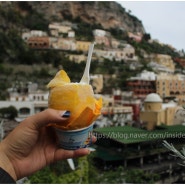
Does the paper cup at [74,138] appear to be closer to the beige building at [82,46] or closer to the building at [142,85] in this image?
the building at [142,85]

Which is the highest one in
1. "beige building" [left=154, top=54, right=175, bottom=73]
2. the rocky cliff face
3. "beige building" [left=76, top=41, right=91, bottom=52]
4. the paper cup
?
the rocky cliff face

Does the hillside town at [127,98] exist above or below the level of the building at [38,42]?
below

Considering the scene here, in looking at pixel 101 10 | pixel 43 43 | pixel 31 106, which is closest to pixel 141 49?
pixel 101 10

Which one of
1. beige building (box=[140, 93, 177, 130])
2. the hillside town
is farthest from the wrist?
beige building (box=[140, 93, 177, 130])

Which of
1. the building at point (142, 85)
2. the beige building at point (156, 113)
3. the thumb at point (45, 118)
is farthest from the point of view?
the building at point (142, 85)

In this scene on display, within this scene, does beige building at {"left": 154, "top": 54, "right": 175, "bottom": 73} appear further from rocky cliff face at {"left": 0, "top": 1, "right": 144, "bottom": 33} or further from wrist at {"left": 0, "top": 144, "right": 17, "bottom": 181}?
wrist at {"left": 0, "top": 144, "right": 17, "bottom": 181}

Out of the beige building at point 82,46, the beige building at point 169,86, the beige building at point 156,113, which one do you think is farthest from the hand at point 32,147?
the beige building at point 82,46

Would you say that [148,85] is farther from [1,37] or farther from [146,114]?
[1,37]

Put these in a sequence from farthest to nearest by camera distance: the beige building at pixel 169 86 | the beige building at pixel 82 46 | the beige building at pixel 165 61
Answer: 1. the beige building at pixel 165 61
2. the beige building at pixel 82 46
3. the beige building at pixel 169 86

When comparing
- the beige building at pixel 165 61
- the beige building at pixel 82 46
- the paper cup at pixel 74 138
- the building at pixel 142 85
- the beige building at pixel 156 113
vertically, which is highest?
the beige building at pixel 82 46
